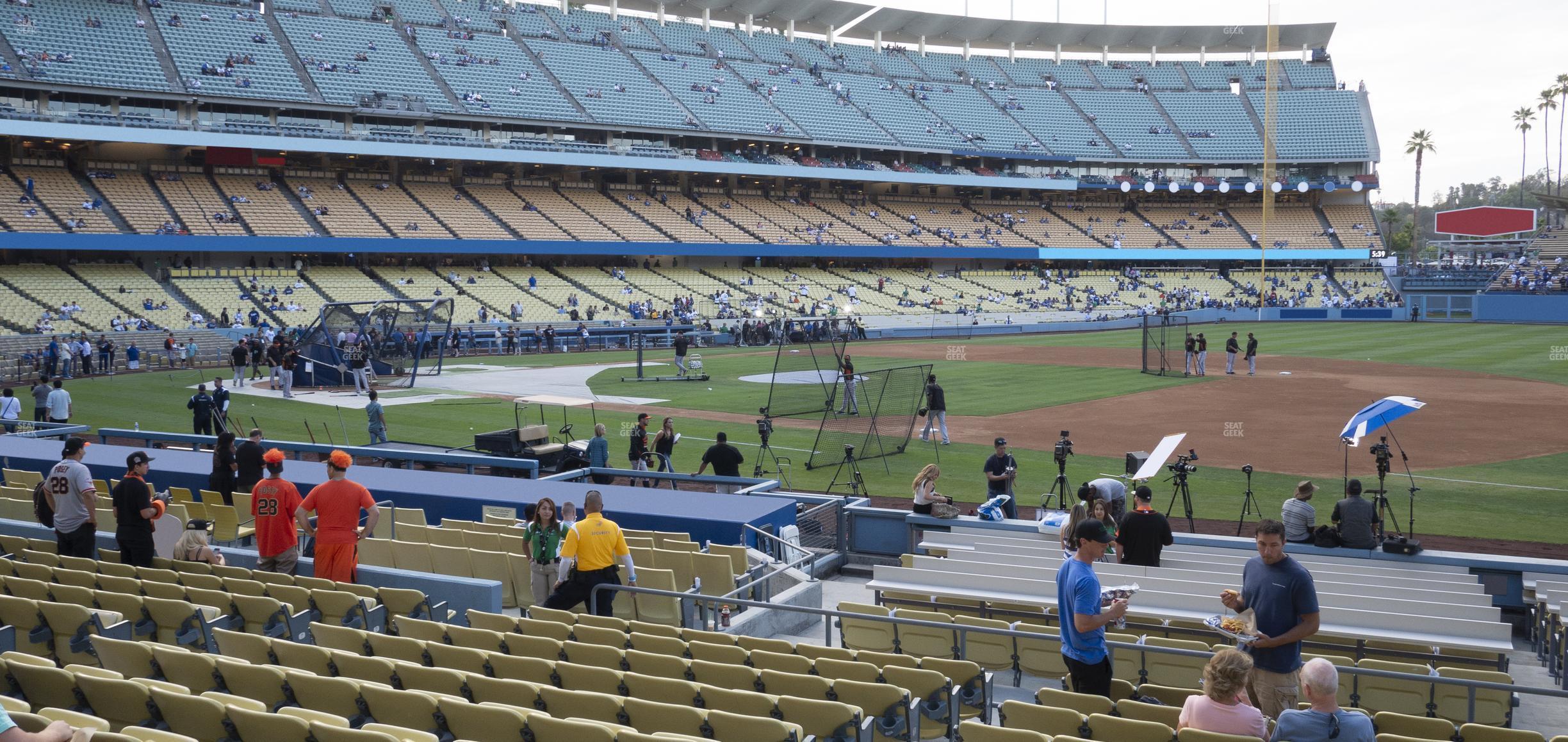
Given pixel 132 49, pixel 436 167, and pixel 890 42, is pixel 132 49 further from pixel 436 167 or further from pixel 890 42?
pixel 890 42

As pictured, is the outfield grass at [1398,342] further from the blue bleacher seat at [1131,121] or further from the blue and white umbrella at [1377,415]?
the blue bleacher seat at [1131,121]

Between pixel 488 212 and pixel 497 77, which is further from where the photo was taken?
pixel 497 77

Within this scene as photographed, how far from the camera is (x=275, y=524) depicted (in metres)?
10.4

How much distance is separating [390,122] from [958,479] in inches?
2143

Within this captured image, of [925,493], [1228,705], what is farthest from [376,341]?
[1228,705]

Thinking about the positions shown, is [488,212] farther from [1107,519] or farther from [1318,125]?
[1318,125]

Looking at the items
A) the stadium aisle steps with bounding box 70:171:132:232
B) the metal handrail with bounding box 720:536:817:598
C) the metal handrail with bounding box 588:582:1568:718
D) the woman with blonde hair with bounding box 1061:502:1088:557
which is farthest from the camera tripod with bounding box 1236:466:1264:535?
the stadium aisle steps with bounding box 70:171:132:232

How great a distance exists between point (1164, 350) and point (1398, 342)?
19.3 metres

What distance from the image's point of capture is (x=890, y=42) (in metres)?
99.4

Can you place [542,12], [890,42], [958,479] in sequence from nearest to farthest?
[958,479], [542,12], [890,42]

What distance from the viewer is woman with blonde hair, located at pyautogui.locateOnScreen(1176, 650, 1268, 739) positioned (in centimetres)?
570

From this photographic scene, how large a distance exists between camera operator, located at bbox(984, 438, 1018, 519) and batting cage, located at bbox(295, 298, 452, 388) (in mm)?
21629

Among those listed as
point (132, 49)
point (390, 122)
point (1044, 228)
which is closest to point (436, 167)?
point (390, 122)

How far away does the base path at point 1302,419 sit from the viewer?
2292cm
